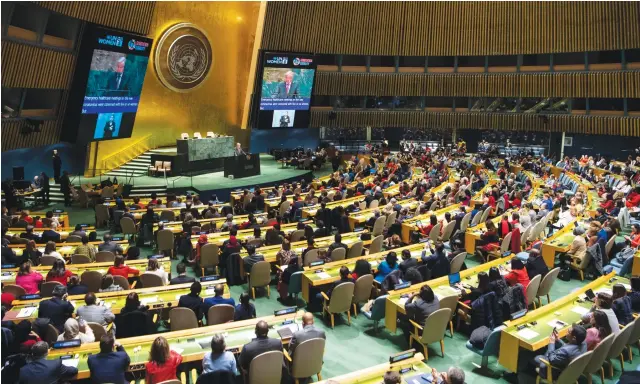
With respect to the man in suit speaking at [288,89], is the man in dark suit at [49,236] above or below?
below

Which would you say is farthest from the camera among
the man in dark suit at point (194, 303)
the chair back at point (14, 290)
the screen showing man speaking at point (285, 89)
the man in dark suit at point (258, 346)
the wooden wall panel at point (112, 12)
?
the screen showing man speaking at point (285, 89)

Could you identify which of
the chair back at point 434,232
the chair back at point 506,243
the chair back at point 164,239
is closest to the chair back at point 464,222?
the chair back at point 434,232

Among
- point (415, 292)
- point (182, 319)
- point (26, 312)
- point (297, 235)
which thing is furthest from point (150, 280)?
point (415, 292)

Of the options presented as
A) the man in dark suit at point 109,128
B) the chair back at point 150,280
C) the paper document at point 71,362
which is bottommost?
the paper document at point 71,362

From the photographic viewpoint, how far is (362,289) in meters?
8.75

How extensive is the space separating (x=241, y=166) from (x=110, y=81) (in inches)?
243

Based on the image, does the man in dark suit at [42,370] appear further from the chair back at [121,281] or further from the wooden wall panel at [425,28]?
the wooden wall panel at [425,28]

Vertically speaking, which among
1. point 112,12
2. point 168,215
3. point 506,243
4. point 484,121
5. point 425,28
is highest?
point 425,28

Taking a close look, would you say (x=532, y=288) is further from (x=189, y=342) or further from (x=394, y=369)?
(x=189, y=342)

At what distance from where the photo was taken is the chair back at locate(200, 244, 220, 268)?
34.7ft

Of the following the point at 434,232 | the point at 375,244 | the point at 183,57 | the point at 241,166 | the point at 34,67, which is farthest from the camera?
the point at 183,57

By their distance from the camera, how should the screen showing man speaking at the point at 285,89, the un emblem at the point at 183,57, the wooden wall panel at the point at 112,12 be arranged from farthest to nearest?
the screen showing man speaking at the point at 285,89, the un emblem at the point at 183,57, the wooden wall panel at the point at 112,12

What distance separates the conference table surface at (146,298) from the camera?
7340 mm

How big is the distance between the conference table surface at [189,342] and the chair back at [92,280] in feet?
9.22
